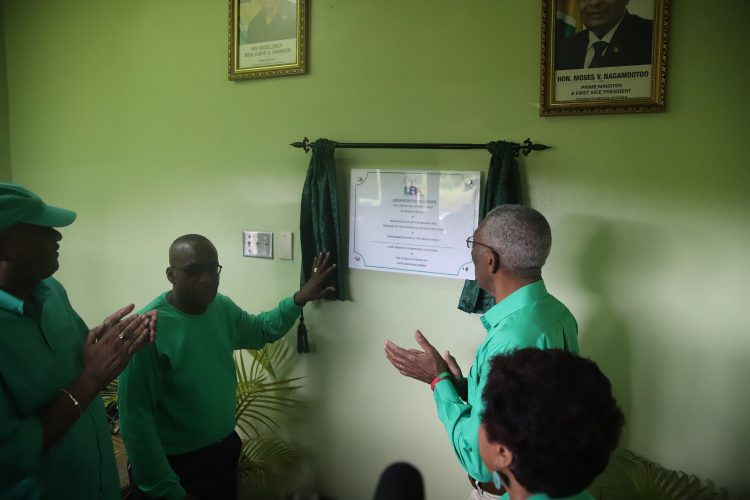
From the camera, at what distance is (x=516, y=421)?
821mm

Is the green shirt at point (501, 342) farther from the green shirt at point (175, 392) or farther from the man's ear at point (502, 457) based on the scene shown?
the green shirt at point (175, 392)

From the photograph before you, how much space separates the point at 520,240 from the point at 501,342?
30cm

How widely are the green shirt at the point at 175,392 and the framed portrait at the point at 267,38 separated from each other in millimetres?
1062

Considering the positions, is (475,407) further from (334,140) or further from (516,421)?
(334,140)

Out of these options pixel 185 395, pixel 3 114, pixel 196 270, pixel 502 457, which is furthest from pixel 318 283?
pixel 3 114

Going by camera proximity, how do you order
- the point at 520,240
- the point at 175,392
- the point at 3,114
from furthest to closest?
the point at 3,114, the point at 175,392, the point at 520,240

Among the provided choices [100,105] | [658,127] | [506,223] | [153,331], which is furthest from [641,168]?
[100,105]

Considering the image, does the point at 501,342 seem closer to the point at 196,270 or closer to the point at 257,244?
the point at 196,270

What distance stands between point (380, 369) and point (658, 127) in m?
1.42

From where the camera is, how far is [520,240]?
1371mm

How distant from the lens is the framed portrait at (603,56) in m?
1.65

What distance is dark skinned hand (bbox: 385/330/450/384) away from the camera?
1436 millimetres

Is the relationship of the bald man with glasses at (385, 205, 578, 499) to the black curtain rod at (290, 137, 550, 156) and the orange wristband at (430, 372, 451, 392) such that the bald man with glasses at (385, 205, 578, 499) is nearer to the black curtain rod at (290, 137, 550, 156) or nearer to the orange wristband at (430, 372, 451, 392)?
the orange wristband at (430, 372, 451, 392)

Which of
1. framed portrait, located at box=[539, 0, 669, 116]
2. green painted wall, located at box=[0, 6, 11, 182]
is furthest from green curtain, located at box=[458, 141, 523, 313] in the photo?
green painted wall, located at box=[0, 6, 11, 182]
